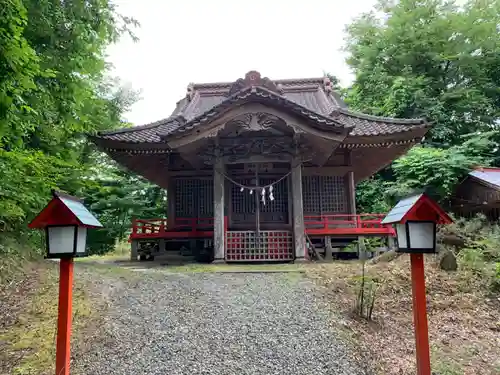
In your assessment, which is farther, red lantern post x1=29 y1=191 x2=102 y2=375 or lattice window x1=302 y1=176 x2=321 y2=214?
lattice window x1=302 y1=176 x2=321 y2=214

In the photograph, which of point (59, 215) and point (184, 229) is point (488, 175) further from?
point (59, 215)

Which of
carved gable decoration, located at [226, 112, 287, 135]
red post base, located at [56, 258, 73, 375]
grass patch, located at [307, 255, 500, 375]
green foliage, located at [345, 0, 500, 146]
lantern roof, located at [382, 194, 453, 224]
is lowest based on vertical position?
grass patch, located at [307, 255, 500, 375]

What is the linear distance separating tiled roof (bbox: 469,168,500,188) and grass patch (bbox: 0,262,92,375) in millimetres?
13895

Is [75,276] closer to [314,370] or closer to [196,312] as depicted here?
[196,312]

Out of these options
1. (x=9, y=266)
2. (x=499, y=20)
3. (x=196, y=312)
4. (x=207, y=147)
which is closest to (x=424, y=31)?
(x=499, y=20)

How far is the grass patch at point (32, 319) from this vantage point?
12.8 ft

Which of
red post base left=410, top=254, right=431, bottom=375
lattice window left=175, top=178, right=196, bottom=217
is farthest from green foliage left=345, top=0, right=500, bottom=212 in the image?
red post base left=410, top=254, right=431, bottom=375

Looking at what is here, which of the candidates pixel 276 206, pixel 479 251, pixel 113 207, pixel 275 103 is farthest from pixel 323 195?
pixel 113 207

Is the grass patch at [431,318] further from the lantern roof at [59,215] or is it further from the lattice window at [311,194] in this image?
the lattice window at [311,194]

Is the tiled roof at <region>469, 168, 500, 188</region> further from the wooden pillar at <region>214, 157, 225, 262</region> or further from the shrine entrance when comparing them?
the wooden pillar at <region>214, 157, 225, 262</region>

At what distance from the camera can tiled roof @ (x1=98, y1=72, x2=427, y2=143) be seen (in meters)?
9.17

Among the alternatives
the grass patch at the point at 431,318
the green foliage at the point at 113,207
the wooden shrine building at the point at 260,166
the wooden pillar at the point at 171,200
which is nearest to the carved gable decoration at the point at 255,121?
the wooden shrine building at the point at 260,166

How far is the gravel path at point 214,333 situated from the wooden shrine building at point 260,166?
3273 mm

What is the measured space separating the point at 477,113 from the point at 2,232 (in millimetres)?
22084
